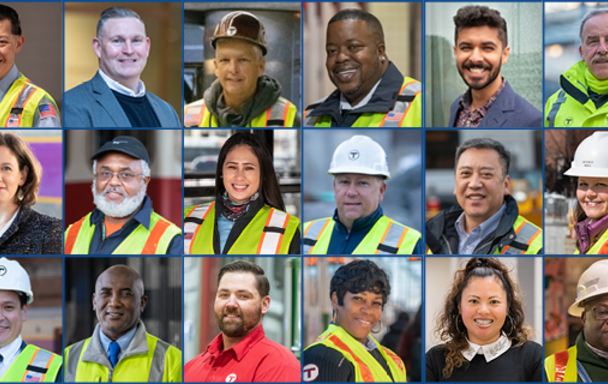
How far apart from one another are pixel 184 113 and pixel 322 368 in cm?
Result: 231

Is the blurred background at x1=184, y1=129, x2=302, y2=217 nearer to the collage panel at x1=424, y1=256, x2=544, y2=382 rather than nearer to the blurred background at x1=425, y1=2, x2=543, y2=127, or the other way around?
the blurred background at x1=425, y1=2, x2=543, y2=127

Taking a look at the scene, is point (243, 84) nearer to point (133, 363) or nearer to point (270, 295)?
point (270, 295)

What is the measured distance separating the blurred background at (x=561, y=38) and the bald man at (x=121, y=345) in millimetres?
3636

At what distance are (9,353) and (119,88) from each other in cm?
232

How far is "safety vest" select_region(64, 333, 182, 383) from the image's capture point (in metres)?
4.62

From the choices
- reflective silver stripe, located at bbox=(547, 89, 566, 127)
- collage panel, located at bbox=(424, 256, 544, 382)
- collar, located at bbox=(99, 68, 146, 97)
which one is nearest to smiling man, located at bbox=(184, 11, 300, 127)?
collar, located at bbox=(99, 68, 146, 97)

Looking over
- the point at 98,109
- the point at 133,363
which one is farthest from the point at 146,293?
the point at 98,109

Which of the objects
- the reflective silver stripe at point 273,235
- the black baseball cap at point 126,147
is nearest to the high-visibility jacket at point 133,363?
the reflective silver stripe at point 273,235

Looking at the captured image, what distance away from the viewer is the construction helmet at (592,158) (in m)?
4.38

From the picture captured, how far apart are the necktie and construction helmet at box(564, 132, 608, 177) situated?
379cm

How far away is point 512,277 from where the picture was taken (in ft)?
14.7

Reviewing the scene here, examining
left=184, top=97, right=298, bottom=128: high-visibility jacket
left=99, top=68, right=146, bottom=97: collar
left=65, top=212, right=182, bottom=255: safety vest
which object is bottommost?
left=65, top=212, right=182, bottom=255: safety vest

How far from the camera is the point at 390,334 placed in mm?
4570

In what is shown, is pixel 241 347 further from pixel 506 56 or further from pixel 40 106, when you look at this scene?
pixel 506 56
